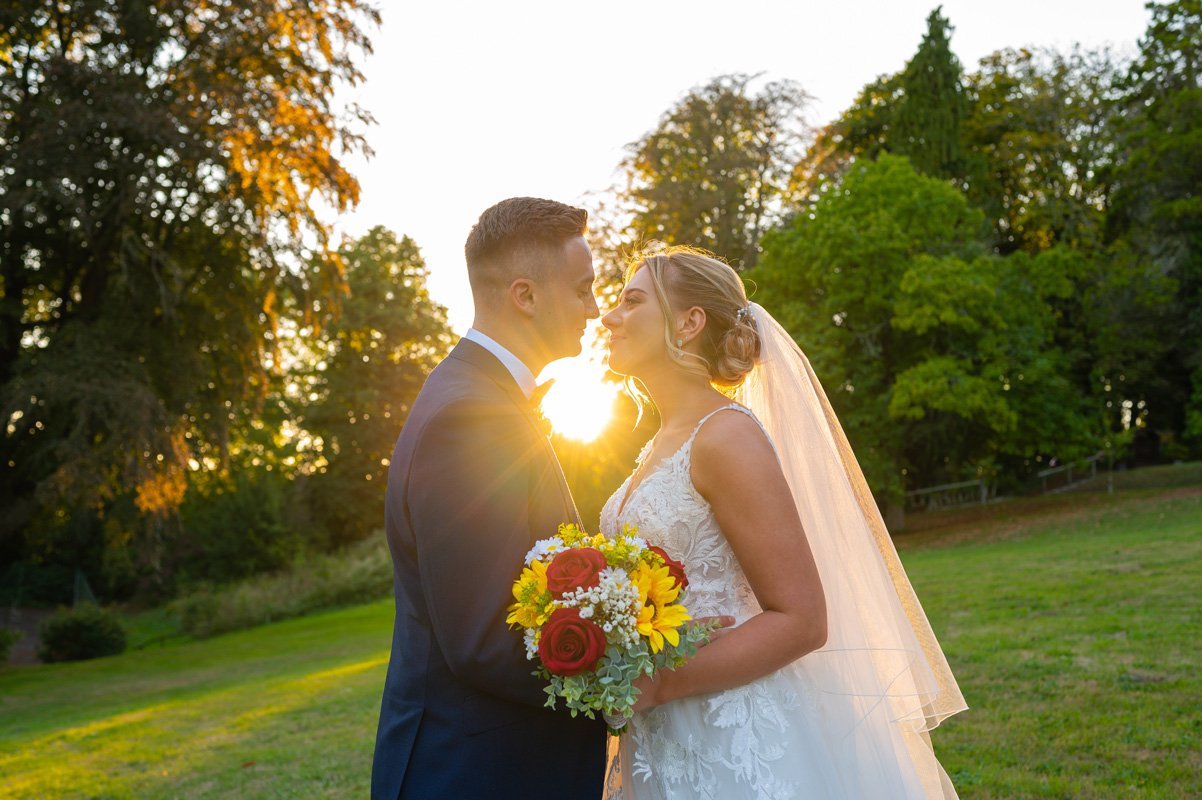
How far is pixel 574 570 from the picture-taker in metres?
2.56

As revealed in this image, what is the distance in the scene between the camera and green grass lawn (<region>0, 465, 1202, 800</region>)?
6.86m

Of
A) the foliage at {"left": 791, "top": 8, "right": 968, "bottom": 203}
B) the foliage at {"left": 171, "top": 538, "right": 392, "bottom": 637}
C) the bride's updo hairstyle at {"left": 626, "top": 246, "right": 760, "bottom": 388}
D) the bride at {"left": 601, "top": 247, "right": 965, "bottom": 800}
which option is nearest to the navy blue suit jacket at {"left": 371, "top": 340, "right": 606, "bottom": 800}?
the bride at {"left": 601, "top": 247, "right": 965, "bottom": 800}

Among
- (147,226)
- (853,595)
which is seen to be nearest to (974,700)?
(853,595)

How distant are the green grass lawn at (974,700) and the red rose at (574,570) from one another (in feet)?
15.7

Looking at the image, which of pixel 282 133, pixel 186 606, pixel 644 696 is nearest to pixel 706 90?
pixel 282 133

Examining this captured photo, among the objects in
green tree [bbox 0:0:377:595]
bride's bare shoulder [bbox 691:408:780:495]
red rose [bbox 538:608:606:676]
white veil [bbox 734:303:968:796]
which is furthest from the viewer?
green tree [bbox 0:0:377:595]

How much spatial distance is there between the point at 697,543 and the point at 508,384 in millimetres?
925

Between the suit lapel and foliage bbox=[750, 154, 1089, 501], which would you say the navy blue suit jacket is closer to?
the suit lapel

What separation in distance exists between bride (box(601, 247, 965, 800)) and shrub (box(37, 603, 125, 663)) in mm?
26178

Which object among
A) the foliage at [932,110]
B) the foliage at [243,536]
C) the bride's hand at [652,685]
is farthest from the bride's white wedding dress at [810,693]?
the foliage at [243,536]

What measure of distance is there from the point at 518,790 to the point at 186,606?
3000 centimetres

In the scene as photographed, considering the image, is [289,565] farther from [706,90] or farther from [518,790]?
[518,790]

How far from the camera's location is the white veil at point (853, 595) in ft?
A: 11.3

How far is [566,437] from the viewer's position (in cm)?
2178
